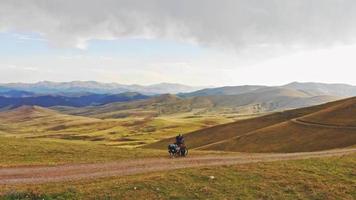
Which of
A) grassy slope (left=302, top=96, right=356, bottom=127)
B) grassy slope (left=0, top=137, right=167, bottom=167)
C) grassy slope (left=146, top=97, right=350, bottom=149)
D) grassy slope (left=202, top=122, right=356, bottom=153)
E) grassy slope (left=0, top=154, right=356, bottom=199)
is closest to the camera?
grassy slope (left=0, top=154, right=356, bottom=199)

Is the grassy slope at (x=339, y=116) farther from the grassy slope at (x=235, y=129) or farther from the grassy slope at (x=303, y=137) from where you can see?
the grassy slope at (x=235, y=129)

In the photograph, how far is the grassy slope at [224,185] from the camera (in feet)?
92.3

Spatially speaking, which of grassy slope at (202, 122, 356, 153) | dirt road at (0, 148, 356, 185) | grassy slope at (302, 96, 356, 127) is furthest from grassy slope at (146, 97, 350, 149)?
dirt road at (0, 148, 356, 185)

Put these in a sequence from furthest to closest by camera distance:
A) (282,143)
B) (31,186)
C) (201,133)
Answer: (201,133)
(282,143)
(31,186)

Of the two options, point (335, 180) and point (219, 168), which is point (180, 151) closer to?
point (219, 168)

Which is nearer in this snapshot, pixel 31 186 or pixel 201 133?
pixel 31 186

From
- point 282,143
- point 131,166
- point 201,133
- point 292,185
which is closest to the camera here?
point 292,185

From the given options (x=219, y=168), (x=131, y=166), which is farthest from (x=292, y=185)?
(x=131, y=166)

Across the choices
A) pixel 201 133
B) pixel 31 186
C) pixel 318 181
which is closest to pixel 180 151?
pixel 318 181

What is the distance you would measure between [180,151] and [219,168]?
14287mm

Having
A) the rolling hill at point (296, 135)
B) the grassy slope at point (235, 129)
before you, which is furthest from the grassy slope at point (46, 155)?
the grassy slope at point (235, 129)

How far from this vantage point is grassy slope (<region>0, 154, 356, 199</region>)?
28125mm

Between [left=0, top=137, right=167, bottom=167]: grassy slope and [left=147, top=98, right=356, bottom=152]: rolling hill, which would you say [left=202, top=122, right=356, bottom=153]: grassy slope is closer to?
[left=147, top=98, right=356, bottom=152]: rolling hill

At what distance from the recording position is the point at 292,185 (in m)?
32.4
